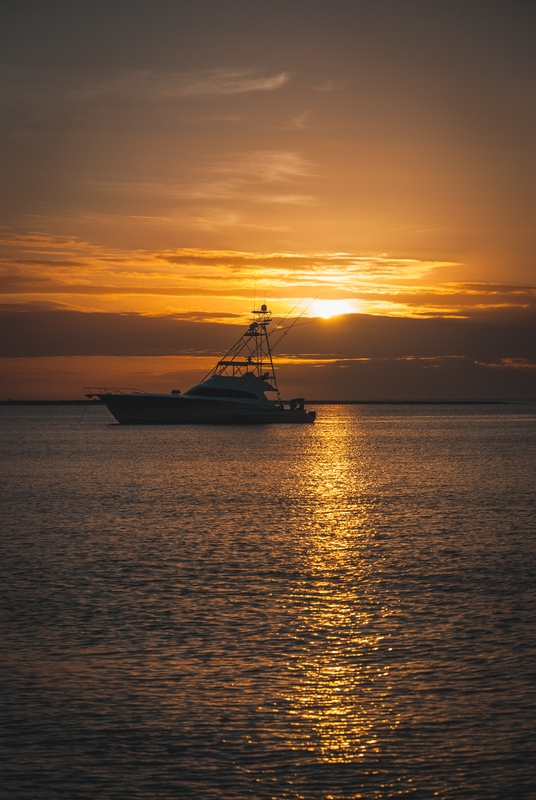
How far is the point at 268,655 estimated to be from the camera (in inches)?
566

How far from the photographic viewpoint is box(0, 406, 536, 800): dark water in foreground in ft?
32.8

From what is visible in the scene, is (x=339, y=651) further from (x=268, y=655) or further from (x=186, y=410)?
(x=186, y=410)

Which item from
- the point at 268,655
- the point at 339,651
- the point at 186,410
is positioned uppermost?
the point at 186,410

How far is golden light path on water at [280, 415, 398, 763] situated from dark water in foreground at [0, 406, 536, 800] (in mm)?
47

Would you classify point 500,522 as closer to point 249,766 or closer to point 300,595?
point 300,595

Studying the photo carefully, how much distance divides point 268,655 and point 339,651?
4.02 feet

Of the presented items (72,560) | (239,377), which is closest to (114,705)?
(72,560)

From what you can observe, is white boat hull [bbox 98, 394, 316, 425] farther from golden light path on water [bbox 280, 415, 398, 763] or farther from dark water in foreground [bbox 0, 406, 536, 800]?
golden light path on water [bbox 280, 415, 398, 763]

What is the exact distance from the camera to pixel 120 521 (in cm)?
3269

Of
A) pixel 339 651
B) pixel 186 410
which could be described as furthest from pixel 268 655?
pixel 186 410

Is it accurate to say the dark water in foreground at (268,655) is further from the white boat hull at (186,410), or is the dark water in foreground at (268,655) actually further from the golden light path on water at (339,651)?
the white boat hull at (186,410)

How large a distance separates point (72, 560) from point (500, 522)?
15986 mm

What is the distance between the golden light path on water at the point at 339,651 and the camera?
10977mm

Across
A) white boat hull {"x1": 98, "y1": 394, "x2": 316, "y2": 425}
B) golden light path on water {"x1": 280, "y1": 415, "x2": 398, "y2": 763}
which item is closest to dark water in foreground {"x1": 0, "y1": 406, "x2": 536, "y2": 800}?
golden light path on water {"x1": 280, "y1": 415, "x2": 398, "y2": 763}
